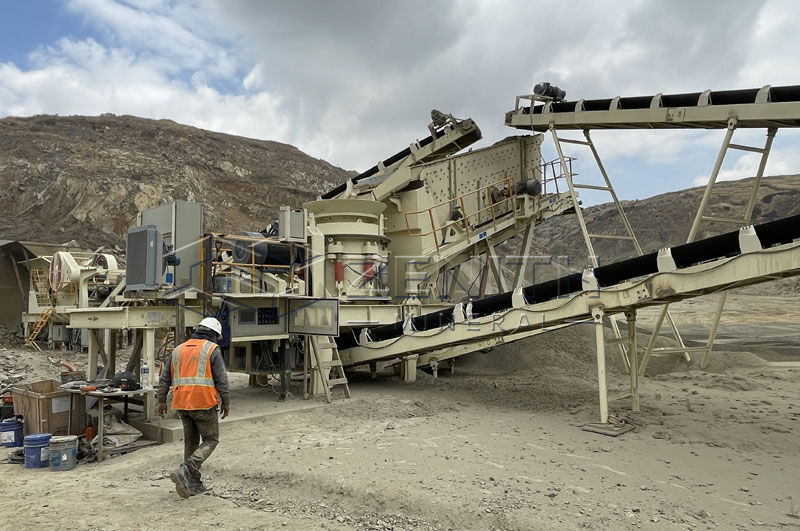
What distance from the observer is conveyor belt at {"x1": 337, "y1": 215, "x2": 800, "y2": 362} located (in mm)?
6004

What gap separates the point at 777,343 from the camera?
1490 centimetres

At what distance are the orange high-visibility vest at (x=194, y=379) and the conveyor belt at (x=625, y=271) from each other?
15.5 ft

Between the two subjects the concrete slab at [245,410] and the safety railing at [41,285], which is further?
the safety railing at [41,285]

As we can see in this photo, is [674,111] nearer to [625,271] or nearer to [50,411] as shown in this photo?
[625,271]

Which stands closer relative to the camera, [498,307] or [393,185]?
[498,307]

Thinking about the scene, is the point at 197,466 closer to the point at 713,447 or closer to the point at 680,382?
the point at 713,447

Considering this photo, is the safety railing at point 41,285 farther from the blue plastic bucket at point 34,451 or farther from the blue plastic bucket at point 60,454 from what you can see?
the blue plastic bucket at point 60,454

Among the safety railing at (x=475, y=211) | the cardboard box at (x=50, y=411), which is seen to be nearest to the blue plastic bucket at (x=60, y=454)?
the cardboard box at (x=50, y=411)

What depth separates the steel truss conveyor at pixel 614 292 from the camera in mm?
6023

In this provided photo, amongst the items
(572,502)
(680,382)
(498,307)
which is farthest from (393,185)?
(572,502)

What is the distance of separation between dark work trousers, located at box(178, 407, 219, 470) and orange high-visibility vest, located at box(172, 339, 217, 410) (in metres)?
0.09

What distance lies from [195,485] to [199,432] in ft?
1.39

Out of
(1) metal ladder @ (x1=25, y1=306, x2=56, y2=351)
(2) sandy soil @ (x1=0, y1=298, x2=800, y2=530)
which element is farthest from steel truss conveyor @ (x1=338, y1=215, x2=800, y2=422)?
(1) metal ladder @ (x1=25, y1=306, x2=56, y2=351)

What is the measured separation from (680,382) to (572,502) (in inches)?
266
